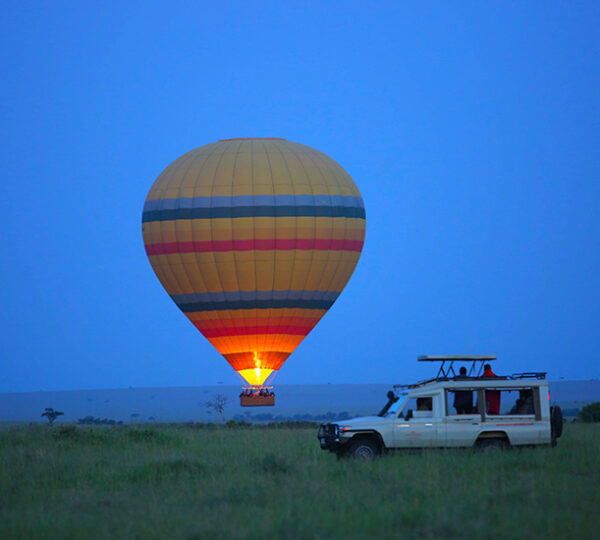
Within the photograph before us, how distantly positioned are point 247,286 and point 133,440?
1004 centimetres

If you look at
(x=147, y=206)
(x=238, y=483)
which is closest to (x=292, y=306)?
(x=147, y=206)

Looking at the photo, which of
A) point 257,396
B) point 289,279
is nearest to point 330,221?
point 289,279

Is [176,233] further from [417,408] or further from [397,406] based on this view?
[417,408]

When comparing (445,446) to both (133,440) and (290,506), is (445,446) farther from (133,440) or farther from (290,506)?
(133,440)

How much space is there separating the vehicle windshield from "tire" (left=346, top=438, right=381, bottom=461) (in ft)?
2.66

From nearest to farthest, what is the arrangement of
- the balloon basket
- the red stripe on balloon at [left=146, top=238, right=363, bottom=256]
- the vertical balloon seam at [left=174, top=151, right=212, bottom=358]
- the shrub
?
the red stripe on balloon at [left=146, top=238, right=363, bottom=256], the vertical balloon seam at [left=174, top=151, right=212, bottom=358], the balloon basket, the shrub

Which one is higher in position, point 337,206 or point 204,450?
point 337,206

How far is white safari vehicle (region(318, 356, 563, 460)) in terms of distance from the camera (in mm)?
24766

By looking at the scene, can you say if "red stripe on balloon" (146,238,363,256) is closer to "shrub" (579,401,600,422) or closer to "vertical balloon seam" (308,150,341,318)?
Answer: "vertical balloon seam" (308,150,341,318)

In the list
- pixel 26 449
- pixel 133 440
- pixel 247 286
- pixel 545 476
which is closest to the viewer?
pixel 545 476

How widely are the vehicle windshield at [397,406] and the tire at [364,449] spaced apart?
2.66 feet

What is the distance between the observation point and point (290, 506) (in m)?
18.2

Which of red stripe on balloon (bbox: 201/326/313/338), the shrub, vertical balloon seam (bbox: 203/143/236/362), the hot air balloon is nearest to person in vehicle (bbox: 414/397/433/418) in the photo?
the hot air balloon

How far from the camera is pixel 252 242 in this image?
4147 centimetres
